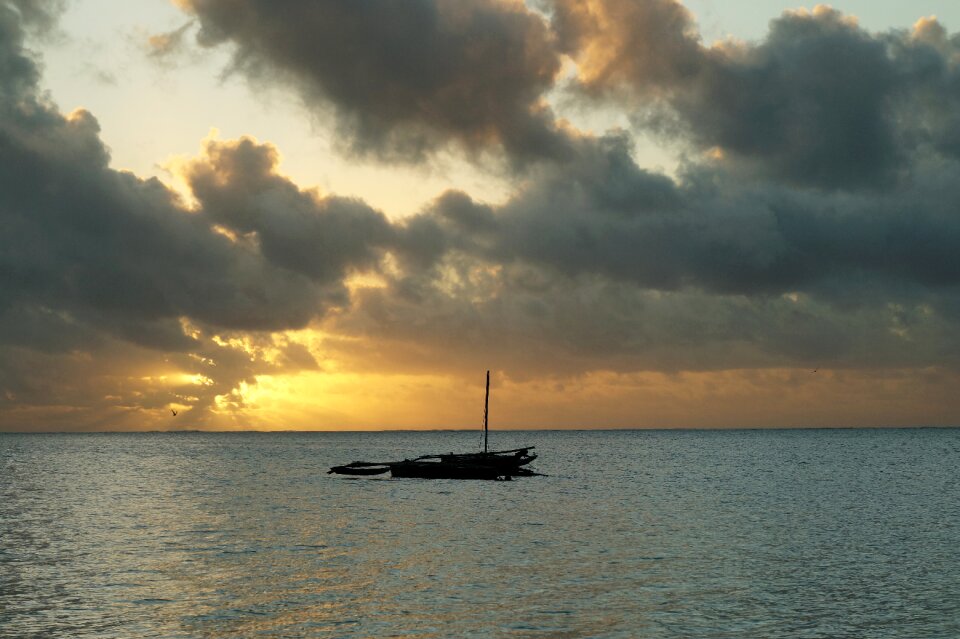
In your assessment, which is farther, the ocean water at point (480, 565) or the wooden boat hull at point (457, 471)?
the wooden boat hull at point (457, 471)

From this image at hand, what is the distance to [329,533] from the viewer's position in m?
50.2

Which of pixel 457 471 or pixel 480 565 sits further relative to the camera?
pixel 457 471

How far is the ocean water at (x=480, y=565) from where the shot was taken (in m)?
28.3

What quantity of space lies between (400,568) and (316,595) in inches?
242

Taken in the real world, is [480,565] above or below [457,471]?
below

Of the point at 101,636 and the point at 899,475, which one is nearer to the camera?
the point at 101,636

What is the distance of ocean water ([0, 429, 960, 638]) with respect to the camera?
1116 inches

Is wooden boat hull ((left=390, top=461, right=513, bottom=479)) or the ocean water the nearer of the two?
the ocean water

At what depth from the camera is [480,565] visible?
3888cm

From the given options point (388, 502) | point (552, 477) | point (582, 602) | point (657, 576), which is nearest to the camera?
point (582, 602)

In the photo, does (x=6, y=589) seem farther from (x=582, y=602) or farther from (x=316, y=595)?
(x=582, y=602)

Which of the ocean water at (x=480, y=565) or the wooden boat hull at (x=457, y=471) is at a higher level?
the wooden boat hull at (x=457, y=471)

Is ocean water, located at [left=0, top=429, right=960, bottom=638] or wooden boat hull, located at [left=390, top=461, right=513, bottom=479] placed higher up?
wooden boat hull, located at [left=390, top=461, right=513, bottom=479]

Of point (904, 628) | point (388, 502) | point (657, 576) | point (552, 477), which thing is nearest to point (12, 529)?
point (388, 502)
